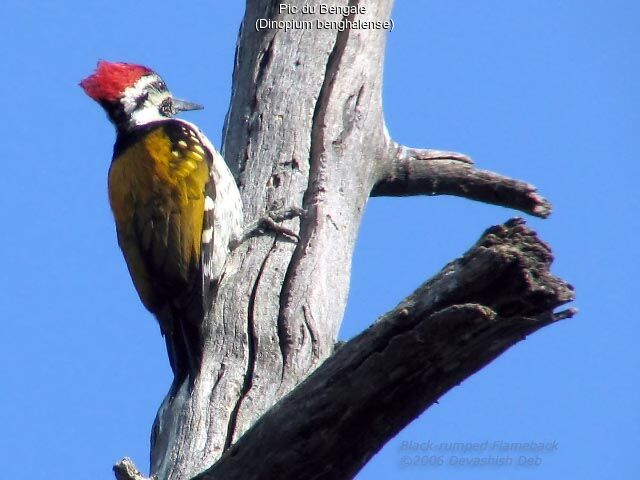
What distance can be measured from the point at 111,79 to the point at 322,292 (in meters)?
2.25

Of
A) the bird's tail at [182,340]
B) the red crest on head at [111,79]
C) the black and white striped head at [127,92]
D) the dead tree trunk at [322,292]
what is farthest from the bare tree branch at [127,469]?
the red crest on head at [111,79]

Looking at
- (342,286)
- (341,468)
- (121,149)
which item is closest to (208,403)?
(342,286)

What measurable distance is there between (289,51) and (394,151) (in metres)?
0.73

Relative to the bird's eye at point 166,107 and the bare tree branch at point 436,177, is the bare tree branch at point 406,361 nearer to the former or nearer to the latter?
the bare tree branch at point 436,177

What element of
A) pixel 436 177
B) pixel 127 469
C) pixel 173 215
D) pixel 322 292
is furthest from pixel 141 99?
pixel 127 469

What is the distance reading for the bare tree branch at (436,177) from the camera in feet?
16.0

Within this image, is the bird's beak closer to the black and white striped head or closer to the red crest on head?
the black and white striped head

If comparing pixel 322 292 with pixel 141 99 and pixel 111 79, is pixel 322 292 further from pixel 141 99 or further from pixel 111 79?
pixel 111 79

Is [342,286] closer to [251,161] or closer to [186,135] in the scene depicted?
[251,161]

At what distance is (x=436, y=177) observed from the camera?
4973 millimetres

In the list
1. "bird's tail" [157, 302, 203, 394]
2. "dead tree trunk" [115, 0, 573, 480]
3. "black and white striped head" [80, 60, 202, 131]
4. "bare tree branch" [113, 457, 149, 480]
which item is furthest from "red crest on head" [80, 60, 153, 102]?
"bare tree branch" [113, 457, 149, 480]

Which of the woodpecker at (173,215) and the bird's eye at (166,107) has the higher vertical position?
the bird's eye at (166,107)

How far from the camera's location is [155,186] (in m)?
5.08

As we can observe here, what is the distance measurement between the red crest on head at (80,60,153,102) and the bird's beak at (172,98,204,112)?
A: 11.1 inches
